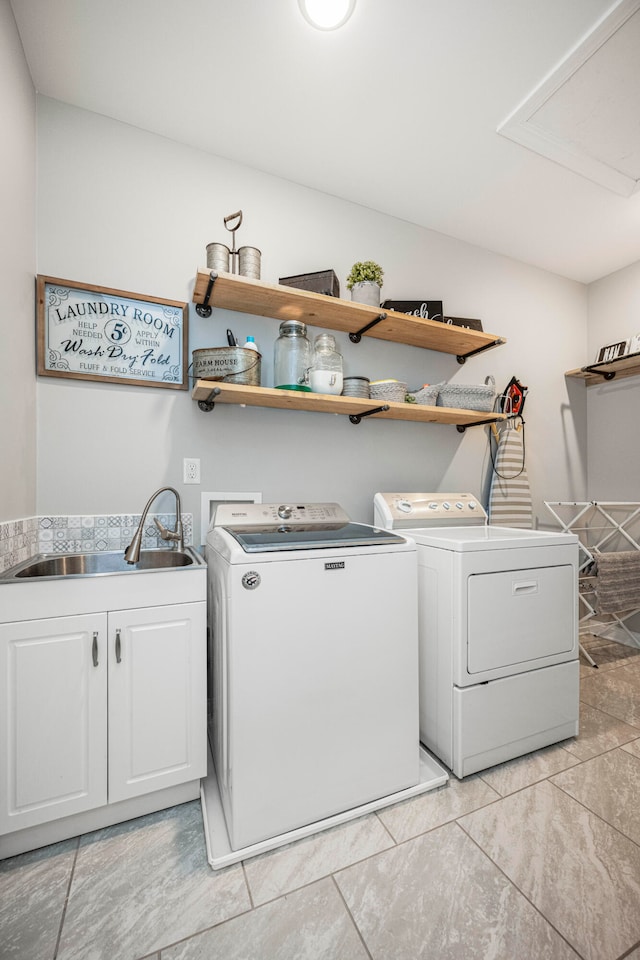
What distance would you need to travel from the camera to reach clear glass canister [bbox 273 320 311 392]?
1931mm

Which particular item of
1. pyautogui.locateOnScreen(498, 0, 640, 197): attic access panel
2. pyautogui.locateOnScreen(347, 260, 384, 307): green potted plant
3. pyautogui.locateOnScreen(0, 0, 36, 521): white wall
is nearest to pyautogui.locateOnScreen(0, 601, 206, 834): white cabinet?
pyautogui.locateOnScreen(0, 0, 36, 521): white wall

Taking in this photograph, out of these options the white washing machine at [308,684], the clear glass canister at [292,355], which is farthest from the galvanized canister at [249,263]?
the white washing machine at [308,684]

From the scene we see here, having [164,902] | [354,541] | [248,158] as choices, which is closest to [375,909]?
[164,902]

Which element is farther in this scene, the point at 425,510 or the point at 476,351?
the point at 476,351

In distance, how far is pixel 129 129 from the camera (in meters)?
1.82

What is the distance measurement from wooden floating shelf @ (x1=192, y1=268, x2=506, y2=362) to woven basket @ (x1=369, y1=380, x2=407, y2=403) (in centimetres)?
31

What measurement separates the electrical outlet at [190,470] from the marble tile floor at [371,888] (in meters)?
1.22

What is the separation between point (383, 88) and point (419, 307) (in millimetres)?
950

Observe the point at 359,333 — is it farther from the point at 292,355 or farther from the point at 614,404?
the point at 614,404

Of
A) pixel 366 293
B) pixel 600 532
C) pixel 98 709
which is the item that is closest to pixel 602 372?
pixel 600 532

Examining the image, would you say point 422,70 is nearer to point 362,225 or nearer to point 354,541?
point 362,225

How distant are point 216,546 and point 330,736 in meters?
0.73

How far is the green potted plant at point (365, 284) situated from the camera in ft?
6.59

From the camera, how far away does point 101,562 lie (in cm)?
168
